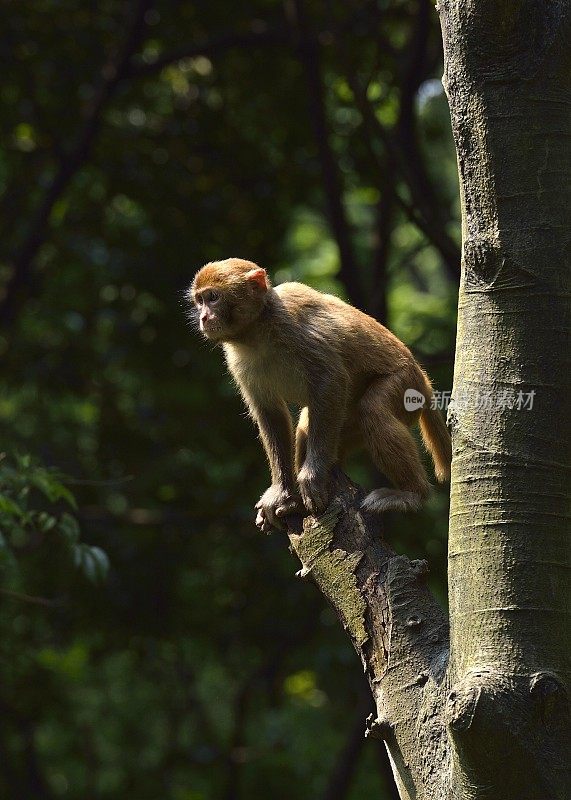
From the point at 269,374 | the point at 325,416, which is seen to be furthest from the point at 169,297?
the point at 325,416

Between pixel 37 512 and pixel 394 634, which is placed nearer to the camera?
pixel 394 634

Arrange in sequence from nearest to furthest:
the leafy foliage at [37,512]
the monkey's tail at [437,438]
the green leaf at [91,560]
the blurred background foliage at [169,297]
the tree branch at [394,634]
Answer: the tree branch at [394,634], the leafy foliage at [37,512], the green leaf at [91,560], the monkey's tail at [437,438], the blurred background foliage at [169,297]

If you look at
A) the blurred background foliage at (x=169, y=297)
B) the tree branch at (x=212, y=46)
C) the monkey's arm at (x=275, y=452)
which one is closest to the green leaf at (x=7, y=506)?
the monkey's arm at (x=275, y=452)

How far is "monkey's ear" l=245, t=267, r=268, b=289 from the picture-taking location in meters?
5.77

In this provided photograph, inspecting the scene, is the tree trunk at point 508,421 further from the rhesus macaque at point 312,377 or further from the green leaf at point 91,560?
the green leaf at point 91,560

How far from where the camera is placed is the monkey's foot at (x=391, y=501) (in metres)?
4.68

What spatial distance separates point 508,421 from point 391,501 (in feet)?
5.47

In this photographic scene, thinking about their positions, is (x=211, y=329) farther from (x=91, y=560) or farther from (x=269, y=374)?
(x=91, y=560)

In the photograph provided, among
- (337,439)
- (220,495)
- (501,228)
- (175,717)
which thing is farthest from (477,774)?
(175,717)

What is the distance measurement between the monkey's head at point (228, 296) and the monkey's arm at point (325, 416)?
1.71 feet

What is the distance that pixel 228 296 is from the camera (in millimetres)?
5715

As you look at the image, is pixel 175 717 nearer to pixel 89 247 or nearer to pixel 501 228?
pixel 89 247

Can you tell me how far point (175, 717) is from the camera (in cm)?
1306

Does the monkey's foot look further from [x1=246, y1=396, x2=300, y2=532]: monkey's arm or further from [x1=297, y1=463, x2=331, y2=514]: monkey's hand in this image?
[x1=246, y1=396, x2=300, y2=532]: monkey's arm
